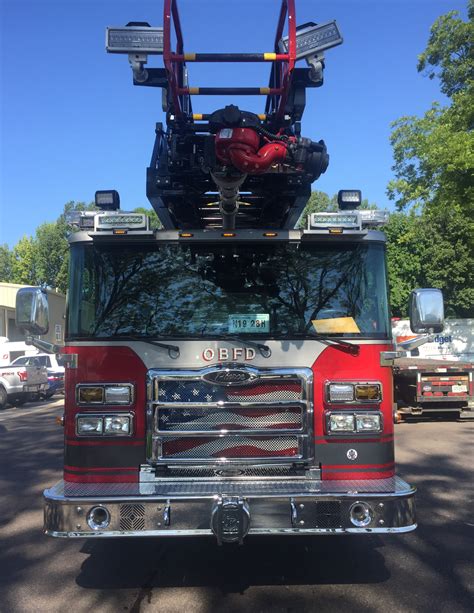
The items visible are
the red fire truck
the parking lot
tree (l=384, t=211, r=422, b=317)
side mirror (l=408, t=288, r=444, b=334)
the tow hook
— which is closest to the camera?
the tow hook

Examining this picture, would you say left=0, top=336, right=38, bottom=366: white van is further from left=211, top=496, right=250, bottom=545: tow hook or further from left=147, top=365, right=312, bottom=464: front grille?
left=211, top=496, right=250, bottom=545: tow hook

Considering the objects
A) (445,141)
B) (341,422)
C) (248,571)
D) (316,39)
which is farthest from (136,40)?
(445,141)

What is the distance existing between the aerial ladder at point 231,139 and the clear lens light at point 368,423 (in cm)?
170

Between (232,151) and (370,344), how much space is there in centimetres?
174

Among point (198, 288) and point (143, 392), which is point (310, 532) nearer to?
point (143, 392)

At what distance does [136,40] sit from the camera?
4.30 meters

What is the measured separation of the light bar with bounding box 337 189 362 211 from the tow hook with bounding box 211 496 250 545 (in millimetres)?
2576

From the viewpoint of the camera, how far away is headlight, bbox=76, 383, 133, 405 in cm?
417

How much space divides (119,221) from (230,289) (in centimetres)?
96

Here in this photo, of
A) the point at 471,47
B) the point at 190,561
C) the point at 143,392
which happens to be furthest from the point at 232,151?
the point at 471,47

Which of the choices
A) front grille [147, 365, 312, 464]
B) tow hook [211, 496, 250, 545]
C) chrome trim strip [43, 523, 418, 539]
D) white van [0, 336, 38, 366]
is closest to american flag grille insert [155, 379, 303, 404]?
front grille [147, 365, 312, 464]

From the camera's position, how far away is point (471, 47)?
18156 millimetres

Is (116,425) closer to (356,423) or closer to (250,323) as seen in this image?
(250,323)

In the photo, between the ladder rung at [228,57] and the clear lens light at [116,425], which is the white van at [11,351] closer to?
the clear lens light at [116,425]
